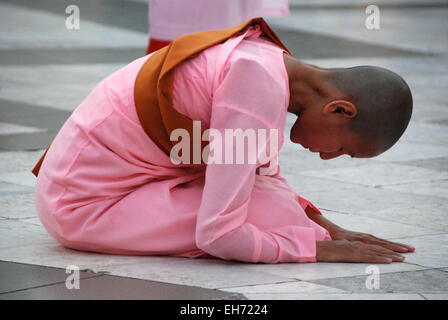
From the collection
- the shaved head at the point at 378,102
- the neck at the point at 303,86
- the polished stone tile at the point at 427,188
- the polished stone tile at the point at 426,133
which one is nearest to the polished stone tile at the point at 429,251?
the shaved head at the point at 378,102

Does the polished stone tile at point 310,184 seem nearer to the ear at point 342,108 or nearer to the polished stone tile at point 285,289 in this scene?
the ear at point 342,108

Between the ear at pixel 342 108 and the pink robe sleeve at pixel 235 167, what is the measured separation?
0.16 m

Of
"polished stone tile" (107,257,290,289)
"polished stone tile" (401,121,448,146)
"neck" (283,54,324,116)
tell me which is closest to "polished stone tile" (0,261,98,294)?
"polished stone tile" (107,257,290,289)

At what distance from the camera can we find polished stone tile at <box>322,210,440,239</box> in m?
4.70

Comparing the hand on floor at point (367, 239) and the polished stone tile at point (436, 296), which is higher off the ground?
the hand on floor at point (367, 239)

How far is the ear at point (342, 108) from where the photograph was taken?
13.0 feet

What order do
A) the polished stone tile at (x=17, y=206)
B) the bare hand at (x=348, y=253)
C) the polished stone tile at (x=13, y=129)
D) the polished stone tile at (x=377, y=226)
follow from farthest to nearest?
the polished stone tile at (x=13, y=129), the polished stone tile at (x=17, y=206), the polished stone tile at (x=377, y=226), the bare hand at (x=348, y=253)

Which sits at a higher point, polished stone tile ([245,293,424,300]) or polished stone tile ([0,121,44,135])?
polished stone tile ([0,121,44,135])

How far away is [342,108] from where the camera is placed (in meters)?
3.98

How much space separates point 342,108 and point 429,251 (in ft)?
2.64

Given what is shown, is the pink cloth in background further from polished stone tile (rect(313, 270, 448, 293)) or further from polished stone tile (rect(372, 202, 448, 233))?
polished stone tile (rect(313, 270, 448, 293))

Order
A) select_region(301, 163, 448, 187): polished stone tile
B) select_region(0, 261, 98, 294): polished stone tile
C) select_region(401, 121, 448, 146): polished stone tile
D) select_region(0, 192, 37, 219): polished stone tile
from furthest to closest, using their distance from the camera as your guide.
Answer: select_region(401, 121, 448, 146): polished stone tile, select_region(301, 163, 448, 187): polished stone tile, select_region(0, 192, 37, 219): polished stone tile, select_region(0, 261, 98, 294): polished stone tile
